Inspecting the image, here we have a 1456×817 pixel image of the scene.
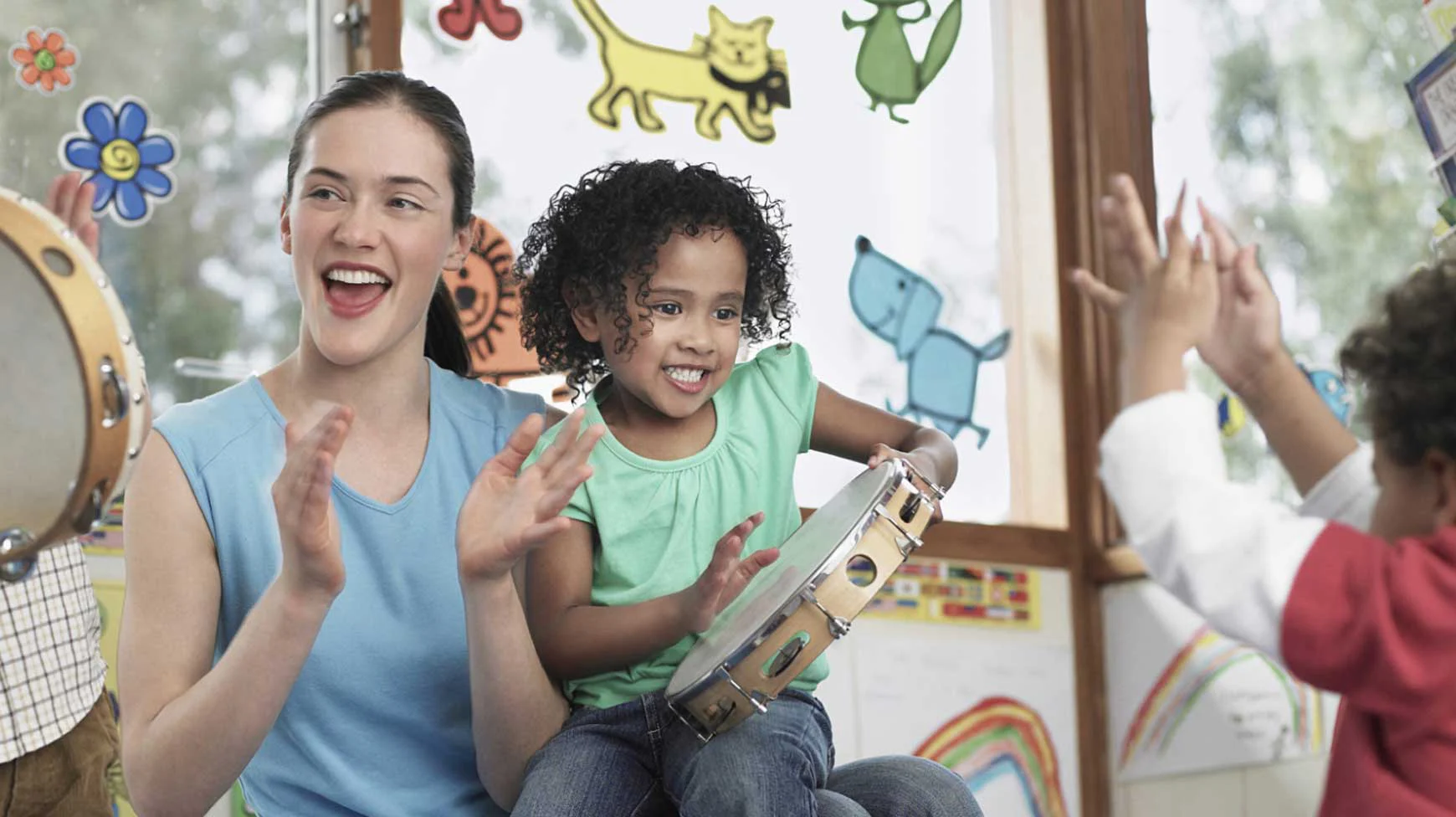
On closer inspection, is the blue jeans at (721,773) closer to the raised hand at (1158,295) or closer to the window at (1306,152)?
the raised hand at (1158,295)

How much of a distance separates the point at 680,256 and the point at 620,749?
59 cm

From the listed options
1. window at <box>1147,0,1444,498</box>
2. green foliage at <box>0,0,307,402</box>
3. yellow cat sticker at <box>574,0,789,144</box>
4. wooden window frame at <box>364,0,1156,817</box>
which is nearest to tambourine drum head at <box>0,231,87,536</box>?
green foliage at <box>0,0,307,402</box>

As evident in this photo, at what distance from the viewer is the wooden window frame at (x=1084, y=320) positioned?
12.3ft

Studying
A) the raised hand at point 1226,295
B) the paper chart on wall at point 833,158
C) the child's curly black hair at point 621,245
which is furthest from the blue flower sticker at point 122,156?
the raised hand at point 1226,295

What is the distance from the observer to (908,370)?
379 cm

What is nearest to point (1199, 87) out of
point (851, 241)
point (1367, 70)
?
point (1367, 70)

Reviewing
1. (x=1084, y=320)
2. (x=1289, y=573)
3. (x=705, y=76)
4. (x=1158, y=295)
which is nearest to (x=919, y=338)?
(x=1084, y=320)

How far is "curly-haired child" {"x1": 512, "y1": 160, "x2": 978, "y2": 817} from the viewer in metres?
1.63

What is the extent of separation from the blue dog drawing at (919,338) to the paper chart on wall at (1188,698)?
0.58m

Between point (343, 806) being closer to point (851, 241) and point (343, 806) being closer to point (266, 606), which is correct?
point (266, 606)

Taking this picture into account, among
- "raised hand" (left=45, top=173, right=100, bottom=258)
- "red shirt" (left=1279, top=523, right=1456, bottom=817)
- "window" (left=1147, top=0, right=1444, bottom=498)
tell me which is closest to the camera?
"red shirt" (left=1279, top=523, right=1456, bottom=817)

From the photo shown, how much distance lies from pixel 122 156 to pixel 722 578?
1949 millimetres

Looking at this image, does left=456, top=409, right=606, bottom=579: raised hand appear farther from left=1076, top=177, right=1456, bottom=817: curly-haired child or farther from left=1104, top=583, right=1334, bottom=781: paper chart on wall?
left=1104, top=583, right=1334, bottom=781: paper chart on wall

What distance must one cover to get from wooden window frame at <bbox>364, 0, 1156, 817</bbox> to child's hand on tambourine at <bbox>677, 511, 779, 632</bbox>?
208 centimetres
